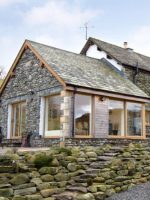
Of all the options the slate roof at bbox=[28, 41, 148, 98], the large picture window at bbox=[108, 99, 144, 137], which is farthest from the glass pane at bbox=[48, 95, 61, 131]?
the large picture window at bbox=[108, 99, 144, 137]

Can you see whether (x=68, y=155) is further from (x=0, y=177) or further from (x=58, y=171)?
(x=0, y=177)

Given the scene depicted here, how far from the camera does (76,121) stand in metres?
16.7

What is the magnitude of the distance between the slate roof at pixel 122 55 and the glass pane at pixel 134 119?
382 cm

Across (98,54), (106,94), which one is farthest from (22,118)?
(98,54)

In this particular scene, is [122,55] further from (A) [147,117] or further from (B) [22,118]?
(B) [22,118]

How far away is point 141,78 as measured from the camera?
2311 centimetres

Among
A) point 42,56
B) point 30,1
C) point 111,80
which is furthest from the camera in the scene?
point 111,80

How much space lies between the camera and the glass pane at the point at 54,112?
17047 mm

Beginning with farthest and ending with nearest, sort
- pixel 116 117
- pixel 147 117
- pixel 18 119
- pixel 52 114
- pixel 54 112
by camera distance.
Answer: pixel 147 117 < pixel 18 119 < pixel 116 117 < pixel 52 114 < pixel 54 112

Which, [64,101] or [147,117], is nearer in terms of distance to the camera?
[64,101]

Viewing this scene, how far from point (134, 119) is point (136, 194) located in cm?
907

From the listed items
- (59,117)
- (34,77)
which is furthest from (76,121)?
(34,77)

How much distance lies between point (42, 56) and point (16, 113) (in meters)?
4.00

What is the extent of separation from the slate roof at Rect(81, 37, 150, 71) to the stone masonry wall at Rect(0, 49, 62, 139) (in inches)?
231
